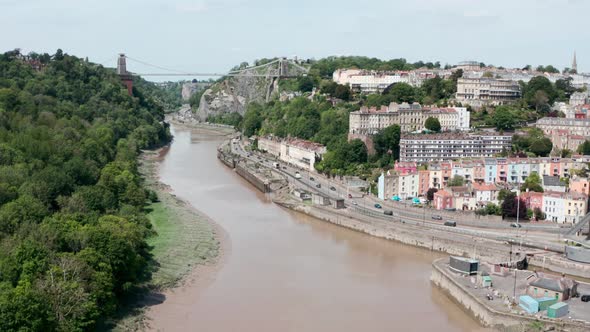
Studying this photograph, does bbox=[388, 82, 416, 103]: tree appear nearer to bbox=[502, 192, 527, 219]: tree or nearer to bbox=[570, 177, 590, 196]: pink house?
bbox=[570, 177, 590, 196]: pink house

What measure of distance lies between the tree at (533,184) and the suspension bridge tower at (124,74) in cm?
3305

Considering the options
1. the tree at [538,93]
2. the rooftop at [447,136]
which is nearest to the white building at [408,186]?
the rooftop at [447,136]

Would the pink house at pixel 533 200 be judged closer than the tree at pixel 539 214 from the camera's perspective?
No

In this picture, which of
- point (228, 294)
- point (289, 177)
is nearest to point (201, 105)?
point (289, 177)

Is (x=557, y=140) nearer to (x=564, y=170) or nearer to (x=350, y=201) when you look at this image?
(x=564, y=170)

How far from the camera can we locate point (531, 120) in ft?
93.0

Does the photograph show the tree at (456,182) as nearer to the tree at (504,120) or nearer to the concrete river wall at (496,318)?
the tree at (504,120)

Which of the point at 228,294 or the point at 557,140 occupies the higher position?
the point at 557,140

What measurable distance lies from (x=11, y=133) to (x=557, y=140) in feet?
57.8

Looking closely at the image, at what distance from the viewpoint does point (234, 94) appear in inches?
2280

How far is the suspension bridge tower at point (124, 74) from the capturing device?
49.7 metres

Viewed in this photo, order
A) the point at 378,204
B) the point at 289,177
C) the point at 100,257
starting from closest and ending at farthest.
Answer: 1. the point at 100,257
2. the point at 378,204
3. the point at 289,177

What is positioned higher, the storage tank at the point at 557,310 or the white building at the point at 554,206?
the white building at the point at 554,206

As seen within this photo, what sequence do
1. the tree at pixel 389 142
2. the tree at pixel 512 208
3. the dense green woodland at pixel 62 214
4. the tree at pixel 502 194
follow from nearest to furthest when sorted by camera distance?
1. the dense green woodland at pixel 62 214
2. the tree at pixel 512 208
3. the tree at pixel 502 194
4. the tree at pixel 389 142
